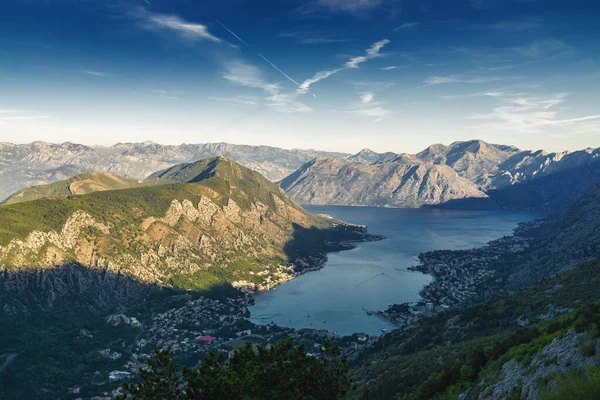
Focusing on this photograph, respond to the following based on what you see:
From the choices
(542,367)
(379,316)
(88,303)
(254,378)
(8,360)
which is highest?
(542,367)

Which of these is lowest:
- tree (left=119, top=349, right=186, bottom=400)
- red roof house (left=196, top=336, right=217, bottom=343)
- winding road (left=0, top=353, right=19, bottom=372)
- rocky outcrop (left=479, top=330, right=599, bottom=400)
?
red roof house (left=196, top=336, right=217, bottom=343)

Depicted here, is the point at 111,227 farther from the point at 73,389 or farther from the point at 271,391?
the point at 271,391

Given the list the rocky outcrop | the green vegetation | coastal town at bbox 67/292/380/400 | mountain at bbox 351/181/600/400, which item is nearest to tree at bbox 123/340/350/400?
mountain at bbox 351/181/600/400

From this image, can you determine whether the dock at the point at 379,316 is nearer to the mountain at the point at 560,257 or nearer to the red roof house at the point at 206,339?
the mountain at the point at 560,257

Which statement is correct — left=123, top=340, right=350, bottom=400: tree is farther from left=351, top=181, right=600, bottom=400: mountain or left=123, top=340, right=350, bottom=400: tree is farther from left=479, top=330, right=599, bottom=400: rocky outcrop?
left=479, top=330, right=599, bottom=400: rocky outcrop

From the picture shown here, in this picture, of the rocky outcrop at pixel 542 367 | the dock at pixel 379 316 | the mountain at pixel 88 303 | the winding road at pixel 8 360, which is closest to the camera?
the rocky outcrop at pixel 542 367

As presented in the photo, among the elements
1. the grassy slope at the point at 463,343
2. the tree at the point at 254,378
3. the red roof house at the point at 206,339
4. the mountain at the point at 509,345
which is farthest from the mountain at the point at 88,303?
the tree at the point at 254,378

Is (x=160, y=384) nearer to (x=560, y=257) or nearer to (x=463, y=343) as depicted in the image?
(x=463, y=343)

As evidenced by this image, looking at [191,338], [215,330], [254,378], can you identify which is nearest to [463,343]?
[254,378]
